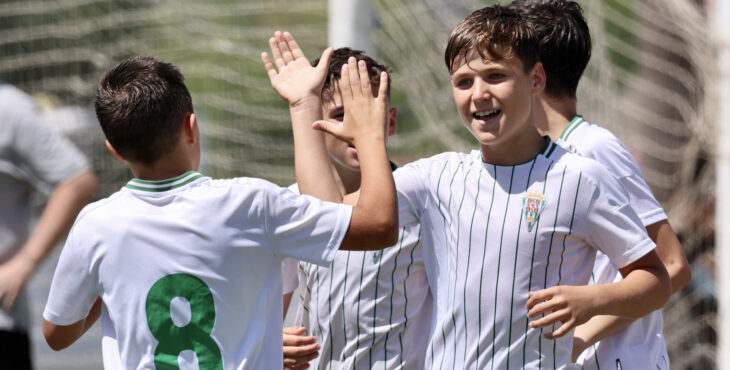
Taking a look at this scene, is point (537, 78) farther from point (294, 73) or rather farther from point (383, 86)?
point (294, 73)

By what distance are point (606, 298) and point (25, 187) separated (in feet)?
5.91

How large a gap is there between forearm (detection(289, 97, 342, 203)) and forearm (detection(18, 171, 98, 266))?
1.03 meters

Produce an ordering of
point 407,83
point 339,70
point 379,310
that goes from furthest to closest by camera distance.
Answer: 1. point 407,83
2. point 339,70
3. point 379,310

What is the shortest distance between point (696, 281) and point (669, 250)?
338 centimetres

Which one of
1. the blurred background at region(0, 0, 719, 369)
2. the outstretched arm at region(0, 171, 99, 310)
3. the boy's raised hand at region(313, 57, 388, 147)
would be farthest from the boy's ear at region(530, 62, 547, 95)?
the blurred background at region(0, 0, 719, 369)

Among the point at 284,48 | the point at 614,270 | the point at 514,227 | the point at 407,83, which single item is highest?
the point at 284,48

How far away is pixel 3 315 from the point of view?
109 inches

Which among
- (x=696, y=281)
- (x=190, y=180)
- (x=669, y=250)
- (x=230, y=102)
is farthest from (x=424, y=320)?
(x=230, y=102)

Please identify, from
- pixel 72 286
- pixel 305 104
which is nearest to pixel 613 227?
pixel 305 104

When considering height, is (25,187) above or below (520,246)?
below

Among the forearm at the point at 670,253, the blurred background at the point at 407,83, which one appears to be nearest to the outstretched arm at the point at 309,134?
the forearm at the point at 670,253

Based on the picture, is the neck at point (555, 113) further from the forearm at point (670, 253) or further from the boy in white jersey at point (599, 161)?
the forearm at point (670, 253)

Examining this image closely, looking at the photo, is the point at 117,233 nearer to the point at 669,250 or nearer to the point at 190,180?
the point at 190,180

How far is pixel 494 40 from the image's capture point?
78.6 inches
